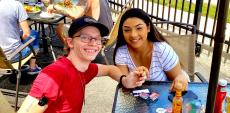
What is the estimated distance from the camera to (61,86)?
6.93 feet

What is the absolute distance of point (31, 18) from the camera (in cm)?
462

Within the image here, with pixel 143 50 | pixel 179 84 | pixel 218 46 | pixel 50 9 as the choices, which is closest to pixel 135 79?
pixel 179 84

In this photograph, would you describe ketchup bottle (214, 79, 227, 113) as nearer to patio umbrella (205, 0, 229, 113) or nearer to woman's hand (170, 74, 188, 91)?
woman's hand (170, 74, 188, 91)

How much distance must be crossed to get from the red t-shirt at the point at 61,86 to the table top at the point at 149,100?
30 cm

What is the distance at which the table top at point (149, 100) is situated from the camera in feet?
7.82

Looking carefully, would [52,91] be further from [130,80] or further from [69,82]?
[130,80]

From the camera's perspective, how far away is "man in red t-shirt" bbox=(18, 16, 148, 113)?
1983 mm

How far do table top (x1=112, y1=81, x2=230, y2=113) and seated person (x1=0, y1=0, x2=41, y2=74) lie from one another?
183 centimetres

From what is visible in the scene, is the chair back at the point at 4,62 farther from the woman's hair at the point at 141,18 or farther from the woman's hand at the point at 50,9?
the woman's hand at the point at 50,9

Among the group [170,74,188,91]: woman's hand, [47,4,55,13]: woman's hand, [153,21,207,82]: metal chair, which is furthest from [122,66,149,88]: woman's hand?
[47,4,55,13]: woman's hand

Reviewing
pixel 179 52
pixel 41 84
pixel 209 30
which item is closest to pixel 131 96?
pixel 41 84

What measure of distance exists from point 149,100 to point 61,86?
70 cm

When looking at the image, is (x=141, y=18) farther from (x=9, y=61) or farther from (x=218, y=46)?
(x=218, y=46)

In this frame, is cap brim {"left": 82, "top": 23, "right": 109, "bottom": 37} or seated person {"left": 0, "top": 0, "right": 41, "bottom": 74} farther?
seated person {"left": 0, "top": 0, "right": 41, "bottom": 74}
